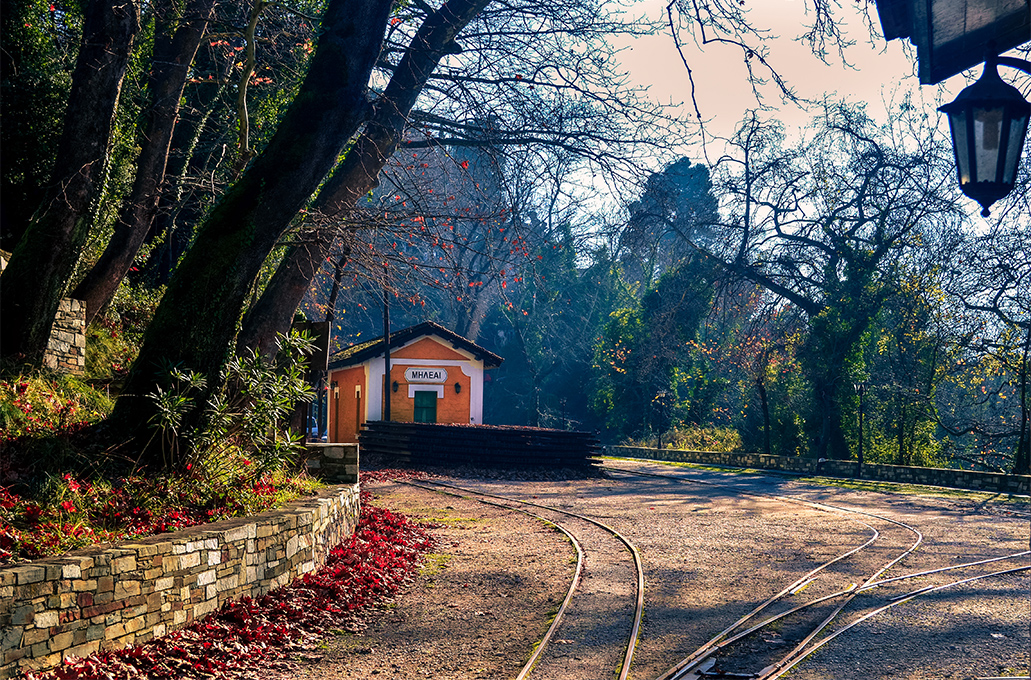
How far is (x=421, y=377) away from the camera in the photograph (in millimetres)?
30391

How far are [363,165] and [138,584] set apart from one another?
7.37m

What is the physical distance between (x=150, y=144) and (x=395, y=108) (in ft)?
14.1

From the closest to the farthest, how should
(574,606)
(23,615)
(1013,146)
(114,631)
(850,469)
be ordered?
(1013,146), (23,615), (114,631), (574,606), (850,469)

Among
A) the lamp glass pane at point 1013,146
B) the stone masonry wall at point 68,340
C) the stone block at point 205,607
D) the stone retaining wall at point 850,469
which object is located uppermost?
the lamp glass pane at point 1013,146

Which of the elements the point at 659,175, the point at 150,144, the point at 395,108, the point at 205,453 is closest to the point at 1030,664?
the point at 205,453

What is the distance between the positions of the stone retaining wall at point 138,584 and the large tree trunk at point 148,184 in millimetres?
6428

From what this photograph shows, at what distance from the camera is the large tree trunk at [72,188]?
368 inches

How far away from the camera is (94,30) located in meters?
9.46

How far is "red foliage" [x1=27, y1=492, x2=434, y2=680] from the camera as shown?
223 inches

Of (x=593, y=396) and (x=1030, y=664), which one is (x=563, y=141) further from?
(x=593, y=396)

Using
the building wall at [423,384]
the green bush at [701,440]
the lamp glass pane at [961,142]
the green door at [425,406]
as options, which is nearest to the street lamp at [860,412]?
the green bush at [701,440]

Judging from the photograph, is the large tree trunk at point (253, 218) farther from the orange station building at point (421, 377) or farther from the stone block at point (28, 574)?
the orange station building at point (421, 377)

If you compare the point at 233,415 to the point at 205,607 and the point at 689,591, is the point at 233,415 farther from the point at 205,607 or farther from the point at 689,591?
the point at 689,591

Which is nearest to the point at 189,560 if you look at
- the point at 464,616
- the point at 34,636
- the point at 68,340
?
the point at 34,636
